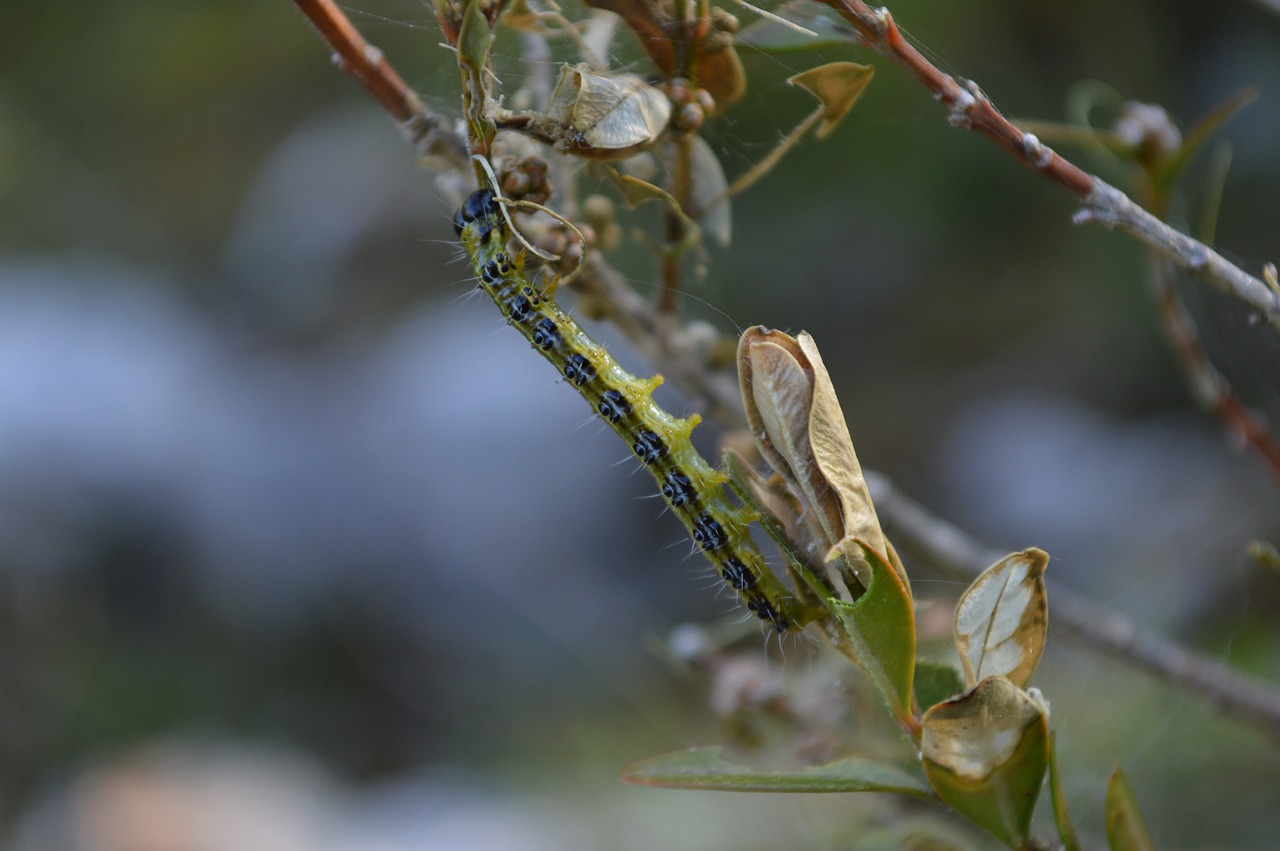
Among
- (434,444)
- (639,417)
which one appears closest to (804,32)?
(639,417)

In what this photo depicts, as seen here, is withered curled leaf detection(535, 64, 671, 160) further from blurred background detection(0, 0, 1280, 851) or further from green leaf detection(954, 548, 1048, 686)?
blurred background detection(0, 0, 1280, 851)

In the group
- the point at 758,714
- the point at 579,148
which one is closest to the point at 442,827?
the point at 758,714

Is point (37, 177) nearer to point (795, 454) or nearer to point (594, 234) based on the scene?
point (594, 234)

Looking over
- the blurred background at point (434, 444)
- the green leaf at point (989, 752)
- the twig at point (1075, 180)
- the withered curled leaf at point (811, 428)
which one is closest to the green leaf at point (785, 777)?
the green leaf at point (989, 752)

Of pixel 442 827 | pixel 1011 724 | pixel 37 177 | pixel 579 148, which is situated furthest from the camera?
pixel 37 177

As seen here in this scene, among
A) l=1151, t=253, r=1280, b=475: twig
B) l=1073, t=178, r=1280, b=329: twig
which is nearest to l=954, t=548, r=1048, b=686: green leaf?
l=1073, t=178, r=1280, b=329: twig

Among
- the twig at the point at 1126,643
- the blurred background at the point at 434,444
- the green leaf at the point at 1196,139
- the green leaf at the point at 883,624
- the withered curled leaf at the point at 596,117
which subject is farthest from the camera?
the blurred background at the point at 434,444

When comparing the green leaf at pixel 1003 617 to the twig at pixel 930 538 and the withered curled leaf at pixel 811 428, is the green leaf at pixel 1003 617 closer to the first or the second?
the withered curled leaf at pixel 811 428
